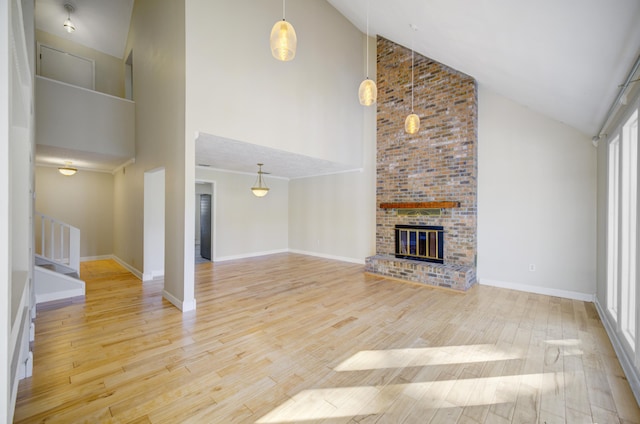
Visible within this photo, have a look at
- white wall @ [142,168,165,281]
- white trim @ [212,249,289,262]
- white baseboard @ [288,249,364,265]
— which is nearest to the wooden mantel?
white baseboard @ [288,249,364,265]

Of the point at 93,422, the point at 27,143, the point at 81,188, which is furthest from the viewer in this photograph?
the point at 81,188

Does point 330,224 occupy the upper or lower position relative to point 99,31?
lower

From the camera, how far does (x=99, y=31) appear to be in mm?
6531

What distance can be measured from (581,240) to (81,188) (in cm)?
1096

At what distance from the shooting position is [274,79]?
182 inches

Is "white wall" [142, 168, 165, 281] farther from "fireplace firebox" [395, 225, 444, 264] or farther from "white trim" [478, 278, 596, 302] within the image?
"white trim" [478, 278, 596, 302]

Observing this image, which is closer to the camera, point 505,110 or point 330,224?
point 505,110

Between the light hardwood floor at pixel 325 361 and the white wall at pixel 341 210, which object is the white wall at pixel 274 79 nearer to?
the white wall at pixel 341 210

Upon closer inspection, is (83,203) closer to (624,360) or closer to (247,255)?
(247,255)

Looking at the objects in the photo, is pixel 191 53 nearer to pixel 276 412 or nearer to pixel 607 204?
pixel 276 412

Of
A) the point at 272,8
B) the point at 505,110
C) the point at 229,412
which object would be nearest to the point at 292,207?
the point at 272,8

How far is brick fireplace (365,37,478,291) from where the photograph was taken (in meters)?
5.07

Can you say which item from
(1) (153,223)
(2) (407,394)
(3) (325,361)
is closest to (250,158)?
(1) (153,223)

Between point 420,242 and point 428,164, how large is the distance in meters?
1.63
